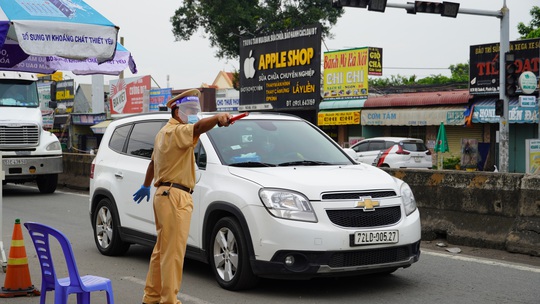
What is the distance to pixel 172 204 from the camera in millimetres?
6125

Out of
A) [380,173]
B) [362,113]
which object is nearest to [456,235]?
[380,173]

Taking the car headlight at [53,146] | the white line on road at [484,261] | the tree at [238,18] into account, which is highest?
the tree at [238,18]

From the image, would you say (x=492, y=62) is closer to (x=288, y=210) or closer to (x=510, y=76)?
(x=510, y=76)

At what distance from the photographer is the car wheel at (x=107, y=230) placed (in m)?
9.25

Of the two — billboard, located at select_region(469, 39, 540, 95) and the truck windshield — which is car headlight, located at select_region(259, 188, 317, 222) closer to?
the truck windshield

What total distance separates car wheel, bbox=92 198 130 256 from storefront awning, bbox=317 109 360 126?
2794cm

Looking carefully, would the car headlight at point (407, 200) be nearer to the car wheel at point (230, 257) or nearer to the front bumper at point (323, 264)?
the front bumper at point (323, 264)

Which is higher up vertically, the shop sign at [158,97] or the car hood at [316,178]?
the shop sign at [158,97]

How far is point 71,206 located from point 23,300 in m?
8.93

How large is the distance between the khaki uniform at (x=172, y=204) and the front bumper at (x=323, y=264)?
98 cm

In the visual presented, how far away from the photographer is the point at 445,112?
3219 cm

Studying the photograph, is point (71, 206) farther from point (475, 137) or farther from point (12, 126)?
point (475, 137)

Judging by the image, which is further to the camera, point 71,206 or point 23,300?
point 71,206

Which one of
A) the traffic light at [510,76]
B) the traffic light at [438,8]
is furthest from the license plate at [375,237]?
the traffic light at [510,76]
